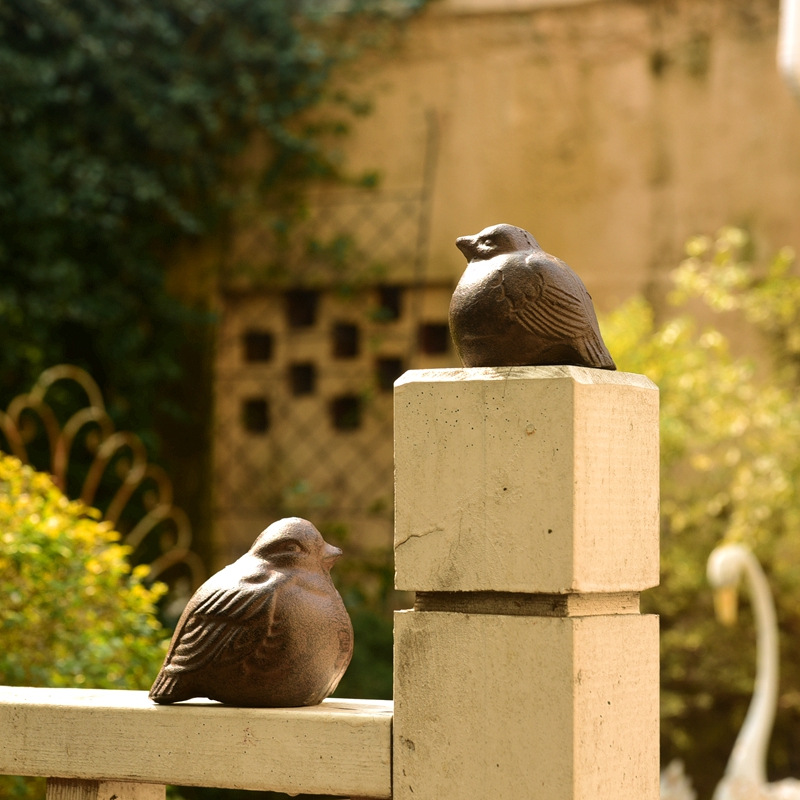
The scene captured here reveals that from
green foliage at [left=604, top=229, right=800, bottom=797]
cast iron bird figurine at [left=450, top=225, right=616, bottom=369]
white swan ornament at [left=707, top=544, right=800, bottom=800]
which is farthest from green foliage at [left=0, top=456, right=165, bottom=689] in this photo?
green foliage at [left=604, top=229, right=800, bottom=797]

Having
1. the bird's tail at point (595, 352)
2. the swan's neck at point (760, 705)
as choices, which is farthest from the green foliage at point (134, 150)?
the bird's tail at point (595, 352)

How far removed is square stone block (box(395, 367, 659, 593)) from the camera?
6.00 feet

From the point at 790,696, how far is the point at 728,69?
3.25 m

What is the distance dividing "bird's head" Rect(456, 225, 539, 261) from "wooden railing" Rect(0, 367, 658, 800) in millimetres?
251

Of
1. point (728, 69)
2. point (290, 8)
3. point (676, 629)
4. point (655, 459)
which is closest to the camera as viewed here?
point (655, 459)

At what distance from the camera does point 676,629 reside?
5.75 meters

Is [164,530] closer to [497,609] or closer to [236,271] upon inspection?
[236,271]

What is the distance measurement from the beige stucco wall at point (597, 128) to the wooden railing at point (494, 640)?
172 inches

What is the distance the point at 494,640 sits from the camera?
1.86 m

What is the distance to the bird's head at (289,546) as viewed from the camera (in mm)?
2029

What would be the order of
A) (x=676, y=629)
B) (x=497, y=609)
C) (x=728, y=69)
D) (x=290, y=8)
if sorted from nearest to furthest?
(x=497, y=609) → (x=676, y=629) → (x=728, y=69) → (x=290, y=8)

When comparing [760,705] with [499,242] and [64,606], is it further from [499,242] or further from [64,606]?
[499,242]

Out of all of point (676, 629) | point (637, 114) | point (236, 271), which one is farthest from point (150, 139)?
point (676, 629)

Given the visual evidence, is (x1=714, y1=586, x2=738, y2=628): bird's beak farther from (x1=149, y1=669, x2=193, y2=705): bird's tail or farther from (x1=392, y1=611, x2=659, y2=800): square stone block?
(x1=149, y1=669, x2=193, y2=705): bird's tail
